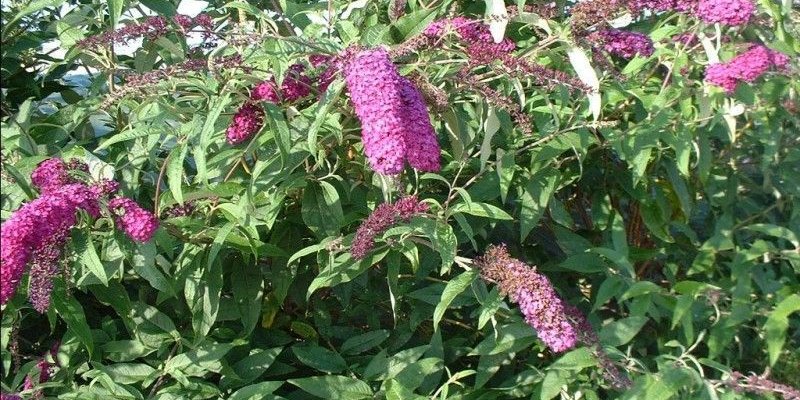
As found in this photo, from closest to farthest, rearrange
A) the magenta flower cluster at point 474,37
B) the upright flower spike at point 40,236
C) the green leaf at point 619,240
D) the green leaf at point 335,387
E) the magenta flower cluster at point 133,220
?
the upright flower spike at point 40,236 → the magenta flower cluster at point 133,220 → the magenta flower cluster at point 474,37 → the green leaf at point 335,387 → the green leaf at point 619,240

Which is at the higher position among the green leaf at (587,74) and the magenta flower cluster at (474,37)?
the magenta flower cluster at (474,37)

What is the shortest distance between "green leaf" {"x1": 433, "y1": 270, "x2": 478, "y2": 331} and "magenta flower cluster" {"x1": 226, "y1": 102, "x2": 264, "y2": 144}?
1.62 ft

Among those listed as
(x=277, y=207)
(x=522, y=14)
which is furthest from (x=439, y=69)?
(x=277, y=207)

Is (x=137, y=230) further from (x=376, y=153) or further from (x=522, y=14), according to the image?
(x=522, y=14)

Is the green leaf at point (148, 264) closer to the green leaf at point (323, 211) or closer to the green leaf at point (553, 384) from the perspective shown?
the green leaf at point (323, 211)

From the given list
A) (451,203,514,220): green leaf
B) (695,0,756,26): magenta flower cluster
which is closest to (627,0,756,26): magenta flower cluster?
(695,0,756,26): magenta flower cluster

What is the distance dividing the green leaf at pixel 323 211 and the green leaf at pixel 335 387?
307 mm

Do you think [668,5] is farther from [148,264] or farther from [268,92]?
[148,264]

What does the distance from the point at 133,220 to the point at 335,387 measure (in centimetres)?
59

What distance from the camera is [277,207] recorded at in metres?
1.77

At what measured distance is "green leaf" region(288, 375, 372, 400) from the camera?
73.3 inches

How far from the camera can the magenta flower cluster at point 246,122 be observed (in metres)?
1.76

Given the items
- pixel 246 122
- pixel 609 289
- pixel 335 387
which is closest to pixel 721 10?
pixel 609 289

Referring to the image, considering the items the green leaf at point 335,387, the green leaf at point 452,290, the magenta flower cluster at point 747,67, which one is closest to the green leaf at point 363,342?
the green leaf at point 335,387
